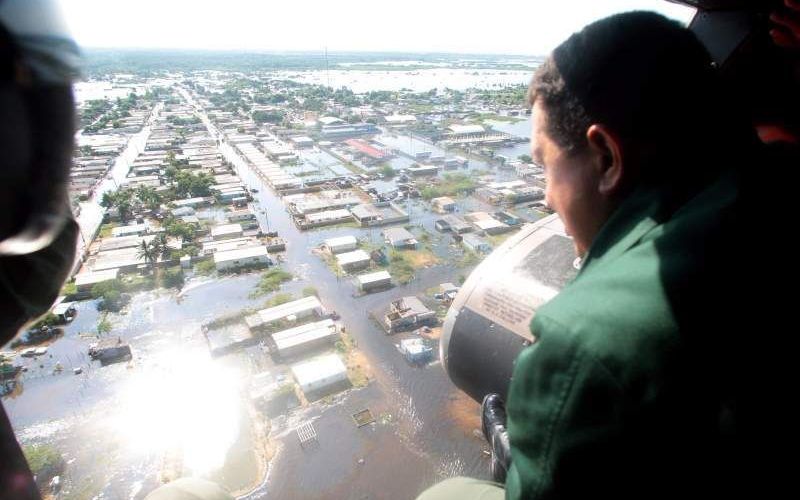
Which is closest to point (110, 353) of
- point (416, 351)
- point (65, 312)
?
point (65, 312)

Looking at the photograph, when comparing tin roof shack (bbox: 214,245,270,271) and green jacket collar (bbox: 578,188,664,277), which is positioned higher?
green jacket collar (bbox: 578,188,664,277)

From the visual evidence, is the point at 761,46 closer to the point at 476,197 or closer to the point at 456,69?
the point at 476,197

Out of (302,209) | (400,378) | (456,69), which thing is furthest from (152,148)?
(456,69)

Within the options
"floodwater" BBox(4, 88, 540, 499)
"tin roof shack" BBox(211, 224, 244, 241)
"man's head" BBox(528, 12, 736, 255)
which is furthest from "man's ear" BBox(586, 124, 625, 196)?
"tin roof shack" BBox(211, 224, 244, 241)

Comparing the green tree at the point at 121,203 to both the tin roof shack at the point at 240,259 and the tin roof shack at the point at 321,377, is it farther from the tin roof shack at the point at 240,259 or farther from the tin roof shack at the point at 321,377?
the tin roof shack at the point at 321,377

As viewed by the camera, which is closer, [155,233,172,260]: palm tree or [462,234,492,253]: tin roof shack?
[155,233,172,260]: palm tree

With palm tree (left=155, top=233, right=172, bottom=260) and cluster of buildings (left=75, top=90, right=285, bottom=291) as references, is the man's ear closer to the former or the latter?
cluster of buildings (left=75, top=90, right=285, bottom=291)
